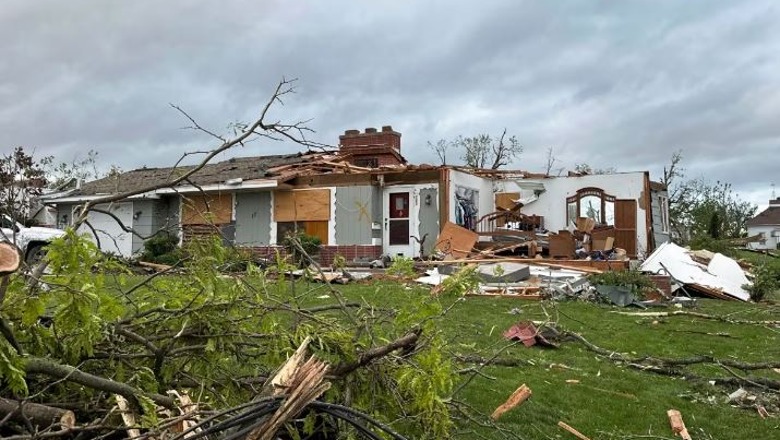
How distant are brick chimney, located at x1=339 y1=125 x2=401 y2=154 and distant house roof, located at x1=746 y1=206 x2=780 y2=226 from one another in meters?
65.4

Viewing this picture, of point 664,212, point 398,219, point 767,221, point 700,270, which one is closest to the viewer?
point 700,270

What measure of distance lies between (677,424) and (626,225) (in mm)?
15802

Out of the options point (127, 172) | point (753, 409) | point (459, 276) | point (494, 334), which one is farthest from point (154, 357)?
point (127, 172)

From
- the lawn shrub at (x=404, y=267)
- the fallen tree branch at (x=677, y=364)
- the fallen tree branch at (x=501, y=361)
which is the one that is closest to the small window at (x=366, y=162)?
the fallen tree branch at (x=677, y=364)

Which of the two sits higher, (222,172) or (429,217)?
(222,172)

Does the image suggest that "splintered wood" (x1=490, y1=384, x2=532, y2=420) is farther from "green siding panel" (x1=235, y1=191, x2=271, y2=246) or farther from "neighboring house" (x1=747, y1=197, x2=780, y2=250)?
"neighboring house" (x1=747, y1=197, x2=780, y2=250)

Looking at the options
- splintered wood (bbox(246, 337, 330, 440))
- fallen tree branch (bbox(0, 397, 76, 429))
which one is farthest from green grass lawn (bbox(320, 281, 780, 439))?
fallen tree branch (bbox(0, 397, 76, 429))

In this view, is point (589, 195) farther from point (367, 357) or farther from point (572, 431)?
point (367, 357)

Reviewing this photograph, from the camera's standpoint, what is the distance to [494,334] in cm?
791

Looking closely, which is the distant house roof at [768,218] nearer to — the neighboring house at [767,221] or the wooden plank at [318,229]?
the neighboring house at [767,221]

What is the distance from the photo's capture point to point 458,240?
1697cm

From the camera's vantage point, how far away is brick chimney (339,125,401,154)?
22.6 meters

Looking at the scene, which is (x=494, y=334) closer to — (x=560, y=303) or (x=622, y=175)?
(x=560, y=303)

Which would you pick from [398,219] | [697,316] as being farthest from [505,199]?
[697,316]
